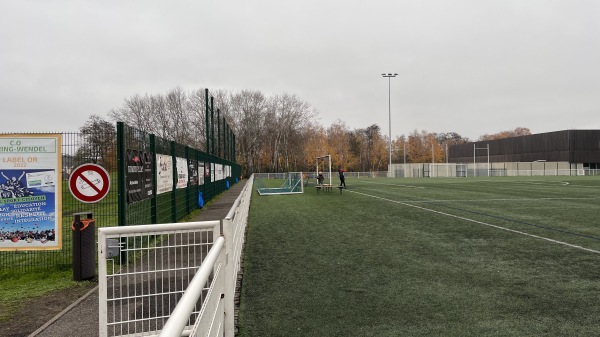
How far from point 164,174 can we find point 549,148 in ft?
264

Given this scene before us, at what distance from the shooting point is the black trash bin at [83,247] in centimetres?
614

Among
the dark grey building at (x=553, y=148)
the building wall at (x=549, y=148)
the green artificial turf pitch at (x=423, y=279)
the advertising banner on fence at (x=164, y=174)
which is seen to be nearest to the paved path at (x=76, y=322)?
the green artificial turf pitch at (x=423, y=279)

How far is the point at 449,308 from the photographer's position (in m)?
4.70

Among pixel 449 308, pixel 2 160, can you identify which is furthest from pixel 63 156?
pixel 449 308

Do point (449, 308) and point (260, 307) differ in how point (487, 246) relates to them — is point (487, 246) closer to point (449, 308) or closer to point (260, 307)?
→ point (449, 308)

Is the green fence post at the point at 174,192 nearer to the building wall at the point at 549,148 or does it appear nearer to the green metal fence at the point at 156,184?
the green metal fence at the point at 156,184

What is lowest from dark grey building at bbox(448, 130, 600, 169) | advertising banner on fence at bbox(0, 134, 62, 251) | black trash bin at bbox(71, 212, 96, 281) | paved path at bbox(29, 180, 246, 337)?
paved path at bbox(29, 180, 246, 337)

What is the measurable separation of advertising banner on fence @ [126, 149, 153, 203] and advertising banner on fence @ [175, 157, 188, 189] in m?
3.10

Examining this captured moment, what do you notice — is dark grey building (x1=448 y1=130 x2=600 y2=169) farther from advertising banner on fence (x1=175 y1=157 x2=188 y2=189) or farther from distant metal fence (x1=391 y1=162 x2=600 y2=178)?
advertising banner on fence (x1=175 y1=157 x2=188 y2=189)

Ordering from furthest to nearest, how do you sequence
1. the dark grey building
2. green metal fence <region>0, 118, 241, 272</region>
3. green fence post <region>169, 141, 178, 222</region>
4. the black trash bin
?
the dark grey building → green fence post <region>169, 141, 178, 222</region> → green metal fence <region>0, 118, 241, 272</region> → the black trash bin

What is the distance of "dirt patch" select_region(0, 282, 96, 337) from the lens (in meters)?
4.41

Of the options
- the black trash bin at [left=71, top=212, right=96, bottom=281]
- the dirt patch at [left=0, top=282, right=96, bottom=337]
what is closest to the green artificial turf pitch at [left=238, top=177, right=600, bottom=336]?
the dirt patch at [left=0, top=282, right=96, bottom=337]

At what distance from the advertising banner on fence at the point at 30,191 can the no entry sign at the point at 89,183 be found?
0.46 metres

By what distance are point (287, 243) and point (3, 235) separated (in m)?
5.07
